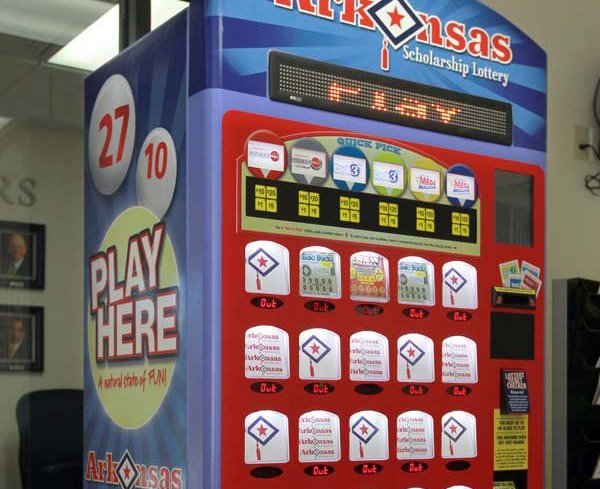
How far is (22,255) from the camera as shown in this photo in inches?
127

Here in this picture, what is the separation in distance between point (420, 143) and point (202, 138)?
0.66m

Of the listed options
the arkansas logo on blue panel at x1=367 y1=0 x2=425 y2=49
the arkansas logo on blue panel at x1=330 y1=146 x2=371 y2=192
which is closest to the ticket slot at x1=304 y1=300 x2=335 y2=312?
the arkansas logo on blue panel at x1=330 y1=146 x2=371 y2=192

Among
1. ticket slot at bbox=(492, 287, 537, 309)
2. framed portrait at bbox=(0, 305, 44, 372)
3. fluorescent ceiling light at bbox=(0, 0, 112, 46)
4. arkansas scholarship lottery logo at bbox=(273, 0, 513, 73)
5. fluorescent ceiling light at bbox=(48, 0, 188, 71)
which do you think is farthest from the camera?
fluorescent ceiling light at bbox=(48, 0, 188, 71)

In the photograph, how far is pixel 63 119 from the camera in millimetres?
3371

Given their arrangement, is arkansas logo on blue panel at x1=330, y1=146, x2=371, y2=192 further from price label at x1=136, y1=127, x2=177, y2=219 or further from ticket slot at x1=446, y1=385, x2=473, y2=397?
ticket slot at x1=446, y1=385, x2=473, y2=397

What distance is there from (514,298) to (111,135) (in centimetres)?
120

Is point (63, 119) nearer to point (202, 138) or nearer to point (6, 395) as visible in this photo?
point (6, 395)

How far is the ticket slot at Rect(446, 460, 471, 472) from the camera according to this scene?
259cm

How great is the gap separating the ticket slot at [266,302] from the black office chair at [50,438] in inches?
49.1

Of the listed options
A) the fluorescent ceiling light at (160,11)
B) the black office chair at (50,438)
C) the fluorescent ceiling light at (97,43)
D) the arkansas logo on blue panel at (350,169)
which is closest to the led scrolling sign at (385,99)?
the arkansas logo on blue panel at (350,169)

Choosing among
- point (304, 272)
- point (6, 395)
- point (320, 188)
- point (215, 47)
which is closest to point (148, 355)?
point (304, 272)

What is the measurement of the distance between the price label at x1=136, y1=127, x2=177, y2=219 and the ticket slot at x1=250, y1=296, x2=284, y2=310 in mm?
319

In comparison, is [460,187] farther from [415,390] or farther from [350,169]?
[415,390]

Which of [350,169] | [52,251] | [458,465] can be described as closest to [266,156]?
[350,169]
